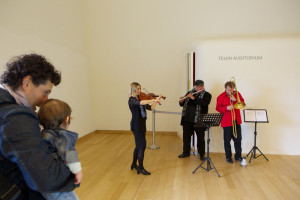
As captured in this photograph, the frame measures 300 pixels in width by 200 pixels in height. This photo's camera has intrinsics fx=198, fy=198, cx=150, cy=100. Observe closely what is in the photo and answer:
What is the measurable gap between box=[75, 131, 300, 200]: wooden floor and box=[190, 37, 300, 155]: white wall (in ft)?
1.38

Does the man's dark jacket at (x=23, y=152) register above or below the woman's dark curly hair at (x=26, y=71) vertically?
below

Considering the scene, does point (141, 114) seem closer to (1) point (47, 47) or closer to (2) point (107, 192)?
(2) point (107, 192)

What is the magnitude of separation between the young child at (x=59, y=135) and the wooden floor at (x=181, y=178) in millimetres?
1874

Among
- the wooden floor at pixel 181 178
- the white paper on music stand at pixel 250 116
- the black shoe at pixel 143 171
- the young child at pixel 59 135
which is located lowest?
the wooden floor at pixel 181 178

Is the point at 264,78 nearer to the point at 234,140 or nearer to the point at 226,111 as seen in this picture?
the point at 226,111

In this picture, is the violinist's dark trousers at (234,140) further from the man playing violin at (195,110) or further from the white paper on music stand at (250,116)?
the man playing violin at (195,110)

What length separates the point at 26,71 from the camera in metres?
0.94

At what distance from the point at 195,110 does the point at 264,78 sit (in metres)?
1.65

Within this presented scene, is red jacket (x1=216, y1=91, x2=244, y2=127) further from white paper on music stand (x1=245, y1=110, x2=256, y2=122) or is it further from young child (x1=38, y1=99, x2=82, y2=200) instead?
young child (x1=38, y1=99, x2=82, y2=200)

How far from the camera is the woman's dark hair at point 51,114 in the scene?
119 cm

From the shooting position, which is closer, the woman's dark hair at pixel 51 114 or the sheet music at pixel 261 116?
the woman's dark hair at pixel 51 114

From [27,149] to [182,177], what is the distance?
294 cm

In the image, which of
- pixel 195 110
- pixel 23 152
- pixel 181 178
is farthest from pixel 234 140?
pixel 23 152

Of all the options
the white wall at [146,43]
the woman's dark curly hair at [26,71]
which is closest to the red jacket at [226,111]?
the white wall at [146,43]
